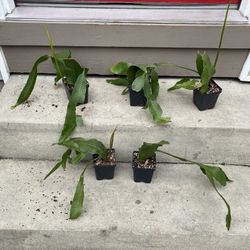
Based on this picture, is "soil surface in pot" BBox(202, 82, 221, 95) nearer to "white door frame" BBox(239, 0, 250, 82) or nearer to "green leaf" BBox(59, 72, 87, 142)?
"white door frame" BBox(239, 0, 250, 82)

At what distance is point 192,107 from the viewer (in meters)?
1.25

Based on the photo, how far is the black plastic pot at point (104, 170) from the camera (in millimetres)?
1127

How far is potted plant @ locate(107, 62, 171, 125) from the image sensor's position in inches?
44.0

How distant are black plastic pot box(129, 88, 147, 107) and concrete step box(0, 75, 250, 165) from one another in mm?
24

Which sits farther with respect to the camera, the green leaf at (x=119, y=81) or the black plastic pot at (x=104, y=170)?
the green leaf at (x=119, y=81)

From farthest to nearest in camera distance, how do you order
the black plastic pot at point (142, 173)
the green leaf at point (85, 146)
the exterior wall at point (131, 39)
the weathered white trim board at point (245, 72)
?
the weathered white trim board at point (245, 72) < the exterior wall at point (131, 39) < the black plastic pot at point (142, 173) < the green leaf at point (85, 146)

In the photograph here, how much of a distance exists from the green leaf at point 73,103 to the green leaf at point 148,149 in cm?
27

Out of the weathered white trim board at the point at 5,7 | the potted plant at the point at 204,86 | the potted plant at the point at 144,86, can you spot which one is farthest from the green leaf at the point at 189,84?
the weathered white trim board at the point at 5,7

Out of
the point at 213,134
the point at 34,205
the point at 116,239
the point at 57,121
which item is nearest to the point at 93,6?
the point at 57,121

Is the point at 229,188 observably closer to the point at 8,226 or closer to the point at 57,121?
the point at 57,121

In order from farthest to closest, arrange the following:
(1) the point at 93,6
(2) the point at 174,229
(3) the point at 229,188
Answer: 1. (1) the point at 93,6
2. (3) the point at 229,188
3. (2) the point at 174,229

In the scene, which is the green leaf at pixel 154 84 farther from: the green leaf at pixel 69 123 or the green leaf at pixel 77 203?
the green leaf at pixel 77 203

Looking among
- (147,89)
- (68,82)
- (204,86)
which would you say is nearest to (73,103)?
(68,82)

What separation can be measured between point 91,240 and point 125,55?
0.78 metres
